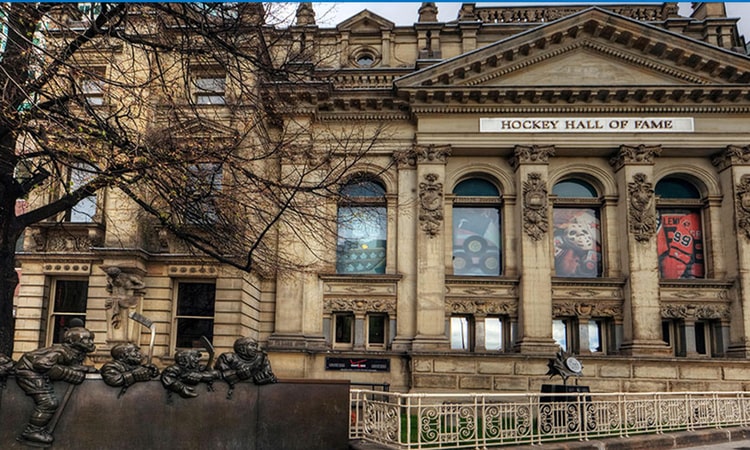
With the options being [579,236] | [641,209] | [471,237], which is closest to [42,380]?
[471,237]

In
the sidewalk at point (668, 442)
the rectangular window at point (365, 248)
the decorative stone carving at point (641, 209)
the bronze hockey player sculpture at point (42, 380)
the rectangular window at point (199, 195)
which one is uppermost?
the decorative stone carving at point (641, 209)

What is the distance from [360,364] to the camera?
22.0 metres

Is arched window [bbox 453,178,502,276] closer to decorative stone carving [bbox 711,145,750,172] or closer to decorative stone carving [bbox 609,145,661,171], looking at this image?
decorative stone carving [bbox 609,145,661,171]

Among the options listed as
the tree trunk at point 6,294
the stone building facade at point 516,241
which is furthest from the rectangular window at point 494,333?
the tree trunk at point 6,294

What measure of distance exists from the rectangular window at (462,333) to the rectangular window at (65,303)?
539 inches

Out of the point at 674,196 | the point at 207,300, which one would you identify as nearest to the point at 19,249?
the point at 207,300

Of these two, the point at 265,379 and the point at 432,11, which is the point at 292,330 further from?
the point at 432,11

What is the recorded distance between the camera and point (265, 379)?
28.7ft

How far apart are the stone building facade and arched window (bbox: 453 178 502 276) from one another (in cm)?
6

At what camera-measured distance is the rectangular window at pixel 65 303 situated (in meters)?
21.5

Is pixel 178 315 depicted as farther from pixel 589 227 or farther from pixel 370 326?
pixel 589 227

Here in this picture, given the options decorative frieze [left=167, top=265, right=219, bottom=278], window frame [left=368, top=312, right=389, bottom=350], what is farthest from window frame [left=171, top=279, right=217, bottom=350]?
window frame [left=368, top=312, right=389, bottom=350]

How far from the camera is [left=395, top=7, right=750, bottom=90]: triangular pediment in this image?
891 inches

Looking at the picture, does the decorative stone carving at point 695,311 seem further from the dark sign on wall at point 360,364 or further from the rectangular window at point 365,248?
the rectangular window at point 365,248
